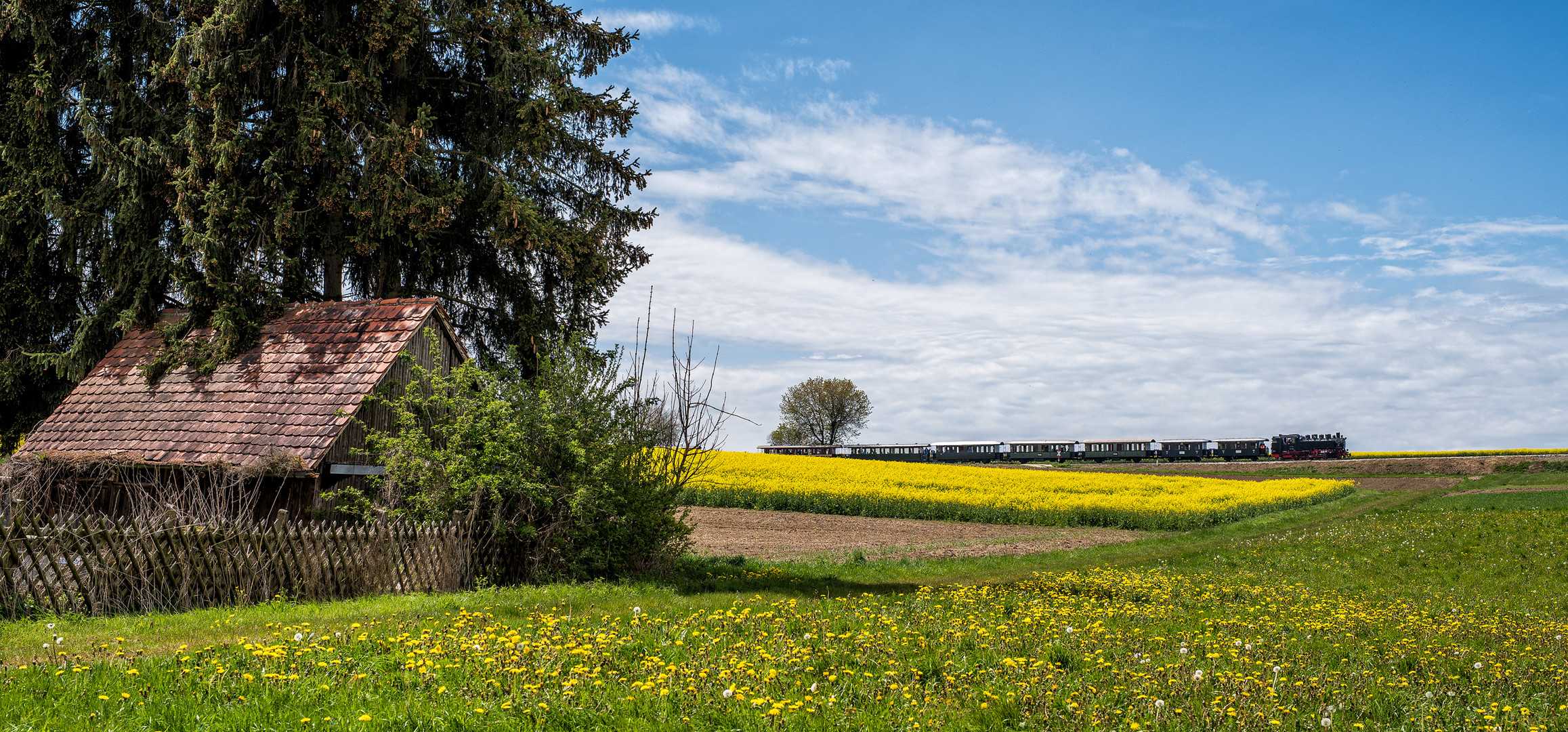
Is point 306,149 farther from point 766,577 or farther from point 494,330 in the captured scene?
point 766,577

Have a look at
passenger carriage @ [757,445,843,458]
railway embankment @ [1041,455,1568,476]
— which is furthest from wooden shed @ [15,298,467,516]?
passenger carriage @ [757,445,843,458]

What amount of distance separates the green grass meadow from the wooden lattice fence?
0.62 metres

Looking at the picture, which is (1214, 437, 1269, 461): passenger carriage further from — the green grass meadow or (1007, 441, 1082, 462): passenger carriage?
the green grass meadow

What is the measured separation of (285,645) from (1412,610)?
14795 mm

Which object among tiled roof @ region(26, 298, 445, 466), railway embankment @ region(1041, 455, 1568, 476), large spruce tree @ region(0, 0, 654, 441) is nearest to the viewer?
tiled roof @ region(26, 298, 445, 466)

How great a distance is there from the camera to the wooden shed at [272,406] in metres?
15.9

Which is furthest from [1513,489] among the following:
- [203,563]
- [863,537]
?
[203,563]

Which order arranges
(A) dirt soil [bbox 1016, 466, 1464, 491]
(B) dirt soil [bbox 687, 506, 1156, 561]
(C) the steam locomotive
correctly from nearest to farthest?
(B) dirt soil [bbox 687, 506, 1156, 561], (A) dirt soil [bbox 1016, 466, 1464, 491], (C) the steam locomotive

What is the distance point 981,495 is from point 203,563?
27844 millimetres

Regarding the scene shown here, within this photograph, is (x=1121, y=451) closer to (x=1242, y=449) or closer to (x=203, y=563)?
(x=1242, y=449)

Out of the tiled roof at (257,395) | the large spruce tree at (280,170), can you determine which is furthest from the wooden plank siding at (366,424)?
the large spruce tree at (280,170)

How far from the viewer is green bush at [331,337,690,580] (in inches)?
565

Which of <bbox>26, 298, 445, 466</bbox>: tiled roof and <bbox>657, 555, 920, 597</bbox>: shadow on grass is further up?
<bbox>26, 298, 445, 466</bbox>: tiled roof

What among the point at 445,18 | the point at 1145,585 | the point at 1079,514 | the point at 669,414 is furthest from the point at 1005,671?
the point at 1079,514
